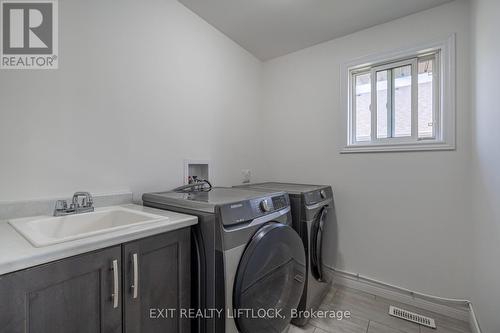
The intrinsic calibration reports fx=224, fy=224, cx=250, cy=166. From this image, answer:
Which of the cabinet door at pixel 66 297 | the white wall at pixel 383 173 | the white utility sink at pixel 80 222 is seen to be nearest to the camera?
the cabinet door at pixel 66 297

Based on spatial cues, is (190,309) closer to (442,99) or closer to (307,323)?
(307,323)

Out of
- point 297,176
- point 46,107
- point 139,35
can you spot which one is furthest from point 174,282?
point 297,176

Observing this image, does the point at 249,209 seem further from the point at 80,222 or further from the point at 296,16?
the point at 296,16

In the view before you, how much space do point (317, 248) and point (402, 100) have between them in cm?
150

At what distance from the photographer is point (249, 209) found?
3.88 ft

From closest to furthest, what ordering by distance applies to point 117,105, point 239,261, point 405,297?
point 239,261 → point 117,105 → point 405,297

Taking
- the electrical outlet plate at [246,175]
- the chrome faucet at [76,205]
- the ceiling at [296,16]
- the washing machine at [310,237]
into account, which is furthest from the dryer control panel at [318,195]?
the ceiling at [296,16]

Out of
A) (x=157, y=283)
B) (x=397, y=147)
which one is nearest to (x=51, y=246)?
(x=157, y=283)

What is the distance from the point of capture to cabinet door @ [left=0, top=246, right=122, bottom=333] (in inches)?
24.0

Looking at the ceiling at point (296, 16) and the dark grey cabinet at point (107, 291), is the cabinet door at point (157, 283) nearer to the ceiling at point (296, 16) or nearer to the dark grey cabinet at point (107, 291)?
the dark grey cabinet at point (107, 291)

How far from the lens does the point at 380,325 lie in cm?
162

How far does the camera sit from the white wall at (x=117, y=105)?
1113 mm

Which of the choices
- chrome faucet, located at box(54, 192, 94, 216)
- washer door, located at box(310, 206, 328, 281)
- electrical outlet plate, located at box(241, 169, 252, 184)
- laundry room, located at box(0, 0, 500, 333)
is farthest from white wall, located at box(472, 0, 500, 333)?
chrome faucet, located at box(54, 192, 94, 216)

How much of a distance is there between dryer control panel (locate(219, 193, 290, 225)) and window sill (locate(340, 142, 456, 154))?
1.06 metres
